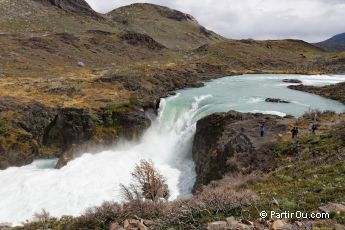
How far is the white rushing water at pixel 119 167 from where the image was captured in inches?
1294

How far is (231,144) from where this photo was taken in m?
31.7

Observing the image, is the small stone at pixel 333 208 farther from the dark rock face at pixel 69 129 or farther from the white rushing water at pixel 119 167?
the dark rock face at pixel 69 129

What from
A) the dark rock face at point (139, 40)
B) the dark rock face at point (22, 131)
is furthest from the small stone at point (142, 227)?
the dark rock face at point (139, 40)

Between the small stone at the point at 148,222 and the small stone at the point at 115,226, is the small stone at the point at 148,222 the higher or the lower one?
the higher one

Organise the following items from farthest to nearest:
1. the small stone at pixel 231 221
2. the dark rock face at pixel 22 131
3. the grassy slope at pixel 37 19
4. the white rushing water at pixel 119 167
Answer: the grassy slope at pixel 37 19, the dark rock face at pixel 22 131, the white rushing water at pixel 119 167, the small stone at pixel 231 221

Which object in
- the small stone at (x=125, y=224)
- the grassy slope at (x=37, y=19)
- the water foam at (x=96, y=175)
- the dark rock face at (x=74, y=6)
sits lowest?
the water foam at (x=96, y=175)

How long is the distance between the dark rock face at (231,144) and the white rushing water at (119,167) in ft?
8.45

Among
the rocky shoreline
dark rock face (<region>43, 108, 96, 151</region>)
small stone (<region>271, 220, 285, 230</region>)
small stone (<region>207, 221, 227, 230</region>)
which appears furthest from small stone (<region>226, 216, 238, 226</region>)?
dark rock face (<region>43, 108, 96, 151</region>)

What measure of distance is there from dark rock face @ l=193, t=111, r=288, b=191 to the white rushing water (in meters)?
2.58

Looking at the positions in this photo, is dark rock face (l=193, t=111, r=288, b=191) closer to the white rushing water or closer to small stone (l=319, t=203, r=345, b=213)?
the white rushing water

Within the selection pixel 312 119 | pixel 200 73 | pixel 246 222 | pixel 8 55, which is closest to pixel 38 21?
pixel 8 55

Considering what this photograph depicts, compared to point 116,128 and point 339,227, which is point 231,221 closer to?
point 339,227

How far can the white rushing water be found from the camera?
3288cm

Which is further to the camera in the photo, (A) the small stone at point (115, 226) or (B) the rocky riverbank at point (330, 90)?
(B) the rocky riverbank at point (330, 90)
